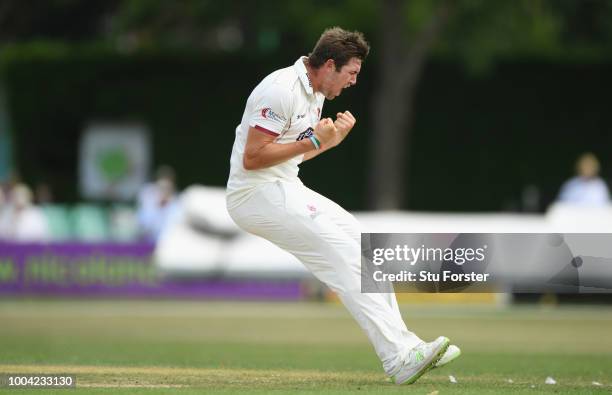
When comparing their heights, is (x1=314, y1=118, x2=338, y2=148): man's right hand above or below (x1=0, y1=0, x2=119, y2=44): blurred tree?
below

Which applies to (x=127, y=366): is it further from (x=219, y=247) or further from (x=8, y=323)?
(x=219, y=247)

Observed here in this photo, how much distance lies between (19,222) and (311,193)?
A: 1273cm

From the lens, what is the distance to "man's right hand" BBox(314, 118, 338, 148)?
7566mm

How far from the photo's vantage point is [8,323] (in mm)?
14391

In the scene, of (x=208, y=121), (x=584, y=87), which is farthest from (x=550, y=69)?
(x=208, y=121)

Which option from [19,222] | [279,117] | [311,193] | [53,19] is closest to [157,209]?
[19,222]

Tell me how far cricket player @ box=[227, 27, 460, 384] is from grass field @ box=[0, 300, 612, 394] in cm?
26

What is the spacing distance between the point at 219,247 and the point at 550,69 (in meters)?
11.9

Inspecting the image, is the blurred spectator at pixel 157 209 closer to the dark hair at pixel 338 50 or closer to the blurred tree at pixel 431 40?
the blurred tree at pixel 431 40

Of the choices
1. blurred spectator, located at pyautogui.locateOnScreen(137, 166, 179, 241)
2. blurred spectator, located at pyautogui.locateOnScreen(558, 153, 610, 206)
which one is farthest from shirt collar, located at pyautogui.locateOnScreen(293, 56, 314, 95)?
blurred spectator, located at pyautogui.locateOnScreen(137, 166, 179, 241)

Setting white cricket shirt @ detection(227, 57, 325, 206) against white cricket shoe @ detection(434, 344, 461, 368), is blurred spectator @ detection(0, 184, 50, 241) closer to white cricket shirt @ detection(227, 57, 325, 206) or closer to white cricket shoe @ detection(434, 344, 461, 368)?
white cricket shirt @ detection(227, 57, 325, 206)

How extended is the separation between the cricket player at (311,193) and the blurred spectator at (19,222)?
12170 millimetres

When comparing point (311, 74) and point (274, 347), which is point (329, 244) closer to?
point (311, 74)

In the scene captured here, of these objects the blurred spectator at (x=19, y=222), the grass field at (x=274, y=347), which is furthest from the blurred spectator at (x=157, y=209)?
the grass field at (x=274, y=347)
